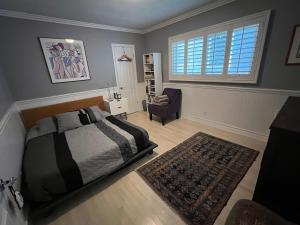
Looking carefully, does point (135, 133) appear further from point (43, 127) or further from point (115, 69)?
Result: point (115, 69)

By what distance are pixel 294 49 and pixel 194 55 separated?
1.65 m

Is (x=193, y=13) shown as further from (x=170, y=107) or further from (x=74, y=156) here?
(x=74, y=156)

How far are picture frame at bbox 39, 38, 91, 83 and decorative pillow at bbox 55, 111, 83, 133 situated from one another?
928 millimetres

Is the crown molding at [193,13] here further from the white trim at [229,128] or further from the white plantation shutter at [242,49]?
the white trim at [229,128]

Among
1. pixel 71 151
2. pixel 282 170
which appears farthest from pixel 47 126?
pixel 282 170

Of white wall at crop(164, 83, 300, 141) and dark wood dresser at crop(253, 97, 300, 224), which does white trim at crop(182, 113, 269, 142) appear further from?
dark wood dresser at crop(253, 97, 300, 224)

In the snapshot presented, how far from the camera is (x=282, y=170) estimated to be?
3.56ft

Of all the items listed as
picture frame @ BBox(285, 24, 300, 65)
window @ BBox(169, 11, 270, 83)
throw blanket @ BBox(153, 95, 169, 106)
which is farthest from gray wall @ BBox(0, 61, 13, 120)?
picture frame @ BBox(285, 24, 300, 65)

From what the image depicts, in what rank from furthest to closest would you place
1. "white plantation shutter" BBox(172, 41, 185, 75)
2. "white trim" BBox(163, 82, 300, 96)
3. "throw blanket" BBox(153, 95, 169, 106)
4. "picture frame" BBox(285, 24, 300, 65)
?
"throw blanket" BBox(153, 95, 169, 106)
"white plantation shutter" BBox(172, 41, 185, 75)
"white trim" BBox(163, 82, 300, 96)
"picture frame" BBox(285, 24, 300, 65)

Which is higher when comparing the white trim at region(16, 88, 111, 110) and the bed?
the white trim at region(16, 88, 111, 110)

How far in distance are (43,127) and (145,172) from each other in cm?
203

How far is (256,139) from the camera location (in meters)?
2.61

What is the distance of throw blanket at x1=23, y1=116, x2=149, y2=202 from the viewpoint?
144 centimetres

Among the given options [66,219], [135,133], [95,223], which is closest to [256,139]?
[135,133]
